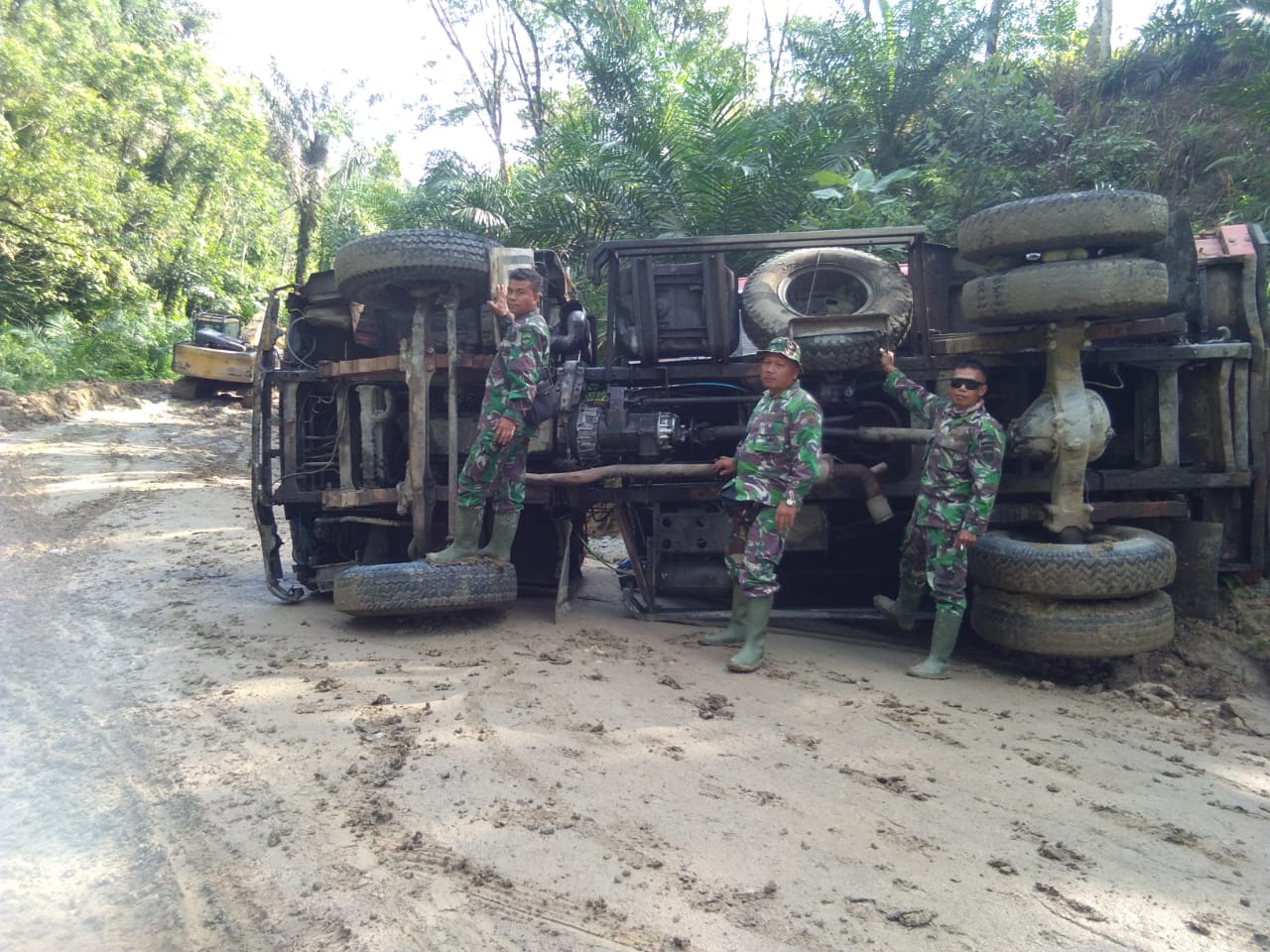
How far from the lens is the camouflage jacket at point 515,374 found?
535cm

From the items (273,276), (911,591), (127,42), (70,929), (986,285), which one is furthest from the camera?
(273,276)

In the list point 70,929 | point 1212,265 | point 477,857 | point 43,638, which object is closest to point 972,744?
Result: point 477,857

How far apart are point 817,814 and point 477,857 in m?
1.17

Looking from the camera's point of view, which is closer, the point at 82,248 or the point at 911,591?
the point at 911,591

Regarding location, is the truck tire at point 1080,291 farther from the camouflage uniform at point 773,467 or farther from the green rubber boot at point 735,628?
the green rubber boot at point 735,628

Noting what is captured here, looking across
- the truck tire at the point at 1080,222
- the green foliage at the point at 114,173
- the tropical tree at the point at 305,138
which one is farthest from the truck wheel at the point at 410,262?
the tropical tree at the point at 305,138

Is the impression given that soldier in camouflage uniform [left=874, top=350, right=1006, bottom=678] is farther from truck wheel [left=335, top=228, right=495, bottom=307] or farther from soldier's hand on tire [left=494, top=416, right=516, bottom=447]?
truck wheel [left=335, top=228, right=495, bottom=307]

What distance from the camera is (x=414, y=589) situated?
5141 mm

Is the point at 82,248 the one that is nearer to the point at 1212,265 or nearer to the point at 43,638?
the point at 43,638

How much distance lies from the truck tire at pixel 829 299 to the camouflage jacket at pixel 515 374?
1338 millimetres

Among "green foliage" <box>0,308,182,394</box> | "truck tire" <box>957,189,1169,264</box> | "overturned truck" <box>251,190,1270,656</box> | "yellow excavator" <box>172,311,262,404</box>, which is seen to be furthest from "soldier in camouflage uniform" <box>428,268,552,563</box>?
"green foliage" <box>0,308,182,394</box>

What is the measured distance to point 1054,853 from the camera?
290 centimetres

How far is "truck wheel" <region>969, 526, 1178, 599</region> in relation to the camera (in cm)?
462

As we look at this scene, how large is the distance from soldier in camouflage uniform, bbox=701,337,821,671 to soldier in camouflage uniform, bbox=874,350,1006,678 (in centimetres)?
65
